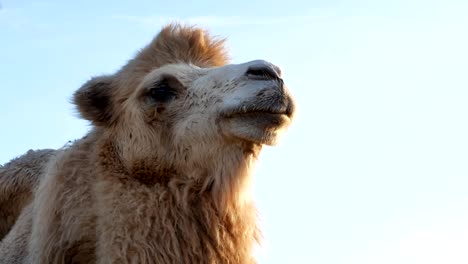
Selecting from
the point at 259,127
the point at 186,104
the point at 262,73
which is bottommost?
the point at 259,127

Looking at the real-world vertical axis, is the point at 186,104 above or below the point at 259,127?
above

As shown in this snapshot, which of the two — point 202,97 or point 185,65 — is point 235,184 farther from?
point 185,65

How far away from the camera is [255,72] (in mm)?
5777

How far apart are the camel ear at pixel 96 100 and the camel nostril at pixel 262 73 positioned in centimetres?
117

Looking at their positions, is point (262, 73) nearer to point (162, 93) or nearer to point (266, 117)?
point (266, 117)

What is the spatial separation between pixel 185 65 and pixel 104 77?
587 millimetres

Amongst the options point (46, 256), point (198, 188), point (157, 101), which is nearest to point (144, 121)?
point (157, 101)

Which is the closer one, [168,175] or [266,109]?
[266,109]

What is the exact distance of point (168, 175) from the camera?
6.05m

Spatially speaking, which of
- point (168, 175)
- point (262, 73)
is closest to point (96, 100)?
point (168, 175)

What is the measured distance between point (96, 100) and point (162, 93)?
0.60 meters

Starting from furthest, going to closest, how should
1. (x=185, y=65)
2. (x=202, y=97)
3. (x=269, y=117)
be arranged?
(x=185, y=65), (x=202, y=97), (x=269, y=117)

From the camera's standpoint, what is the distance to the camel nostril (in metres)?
5.73

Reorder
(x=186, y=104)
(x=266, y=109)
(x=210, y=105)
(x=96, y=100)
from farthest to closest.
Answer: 1. (x=96, y=100)
2. (x=186, y=104)
3. (x=210, y=105)
4. (x=266, y=109)
